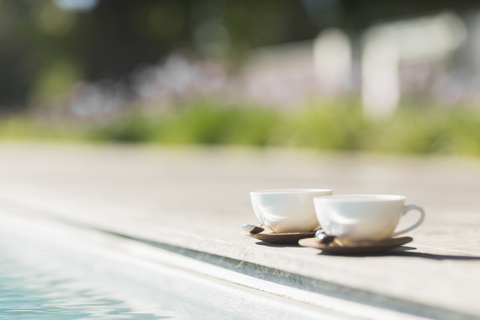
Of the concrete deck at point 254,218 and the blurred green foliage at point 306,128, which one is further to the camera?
the blurred green foliage at point 306,128

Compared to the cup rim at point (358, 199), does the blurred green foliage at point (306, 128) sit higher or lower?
higher

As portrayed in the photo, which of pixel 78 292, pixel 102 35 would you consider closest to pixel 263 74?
pixel 78 292

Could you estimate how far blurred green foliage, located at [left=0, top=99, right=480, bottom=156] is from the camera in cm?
997

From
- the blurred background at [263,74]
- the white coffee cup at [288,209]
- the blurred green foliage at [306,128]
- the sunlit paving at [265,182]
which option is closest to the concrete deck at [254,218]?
the sunlit paving at [265,182]

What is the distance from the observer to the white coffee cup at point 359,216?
256 centimetres

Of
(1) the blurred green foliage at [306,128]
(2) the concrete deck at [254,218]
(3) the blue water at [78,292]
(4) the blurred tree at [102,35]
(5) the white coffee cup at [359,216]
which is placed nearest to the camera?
(2) the concrete deck at [254,218]

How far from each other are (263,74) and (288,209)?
15058mm

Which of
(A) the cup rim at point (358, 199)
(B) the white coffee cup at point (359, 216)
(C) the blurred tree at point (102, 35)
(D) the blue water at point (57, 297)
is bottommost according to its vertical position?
(D) the blue water at point (57, 297)

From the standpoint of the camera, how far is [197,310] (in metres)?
3.02

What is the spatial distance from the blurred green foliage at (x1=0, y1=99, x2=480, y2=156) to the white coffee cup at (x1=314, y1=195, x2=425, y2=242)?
6.67 m

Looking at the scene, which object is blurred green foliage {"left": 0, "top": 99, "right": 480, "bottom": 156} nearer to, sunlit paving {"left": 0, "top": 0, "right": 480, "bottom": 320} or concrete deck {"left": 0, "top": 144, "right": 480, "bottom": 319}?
sunlit paving {"left": 0, "top": 0, "right": 480, "bottom": 320}

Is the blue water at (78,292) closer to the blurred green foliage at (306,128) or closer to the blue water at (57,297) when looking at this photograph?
the blue water at (57,297)

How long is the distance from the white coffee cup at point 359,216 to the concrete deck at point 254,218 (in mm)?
91

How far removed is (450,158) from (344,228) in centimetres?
728
